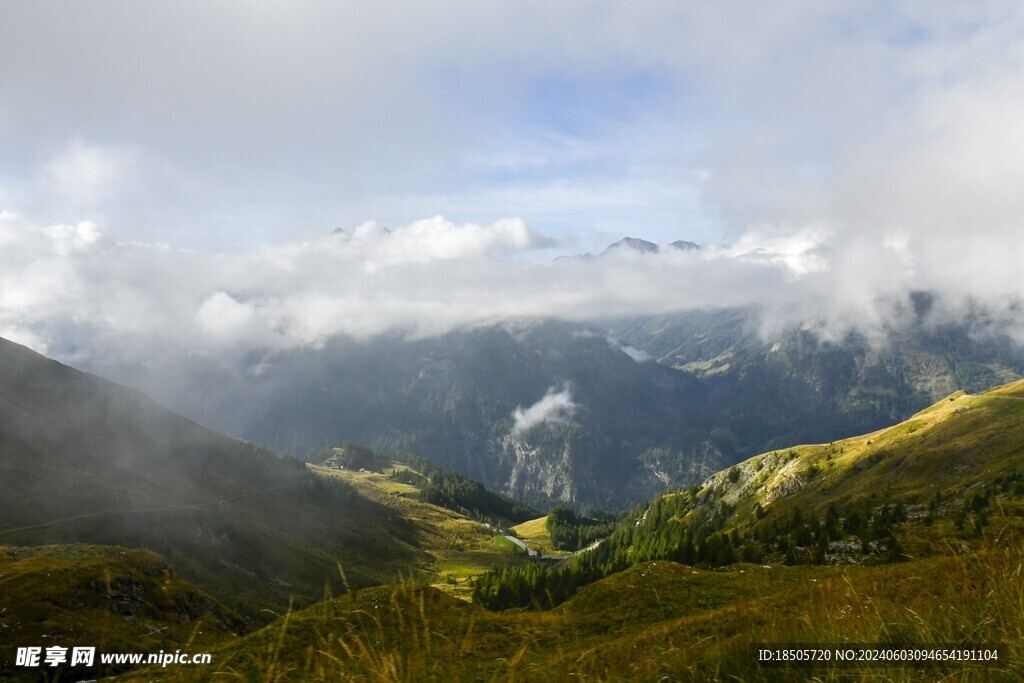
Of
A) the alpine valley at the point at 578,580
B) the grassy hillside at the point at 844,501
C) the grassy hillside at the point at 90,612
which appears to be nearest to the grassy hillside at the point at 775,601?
the alpine valley at the point at 578,580

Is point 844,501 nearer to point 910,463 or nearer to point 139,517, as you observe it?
point 910,463

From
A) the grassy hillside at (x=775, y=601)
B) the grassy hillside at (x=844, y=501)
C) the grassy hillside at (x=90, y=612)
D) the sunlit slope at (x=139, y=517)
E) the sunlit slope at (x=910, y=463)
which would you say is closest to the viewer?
the grassy hillside at (x=775, y=601)

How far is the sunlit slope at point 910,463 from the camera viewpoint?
99.8m

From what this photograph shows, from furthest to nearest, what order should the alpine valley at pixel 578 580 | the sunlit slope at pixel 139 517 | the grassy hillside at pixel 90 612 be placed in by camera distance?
the sunlit slope at pixel 139 517, the grassy hillside at pixel 90 612, the alpine valley at pixel 578 580

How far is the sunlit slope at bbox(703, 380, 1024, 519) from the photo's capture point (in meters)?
99.8

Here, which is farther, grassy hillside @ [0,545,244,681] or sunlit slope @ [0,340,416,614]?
sunlit slope @ [0,340,416,614]

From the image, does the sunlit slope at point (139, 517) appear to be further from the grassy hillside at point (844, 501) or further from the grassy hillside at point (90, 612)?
the grassy hillside at point (90, 612)

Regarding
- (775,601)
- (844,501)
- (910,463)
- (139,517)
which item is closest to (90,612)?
(775,601)

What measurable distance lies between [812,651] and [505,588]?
8864 centimetres

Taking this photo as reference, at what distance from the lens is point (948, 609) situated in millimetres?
5930

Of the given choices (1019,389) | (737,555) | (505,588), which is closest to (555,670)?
(737,555)

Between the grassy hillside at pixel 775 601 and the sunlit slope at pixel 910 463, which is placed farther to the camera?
the sunlit slope at pixel 910 463

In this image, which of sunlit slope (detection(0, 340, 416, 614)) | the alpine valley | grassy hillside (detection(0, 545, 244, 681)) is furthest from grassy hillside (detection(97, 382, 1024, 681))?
sunlit slope (detection(0, 340, 416, 614))

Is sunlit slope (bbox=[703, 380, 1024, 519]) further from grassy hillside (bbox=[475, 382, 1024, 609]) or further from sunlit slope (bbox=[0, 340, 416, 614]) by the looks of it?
sunlit slope (bbox=[0, 340, 416, 614])
